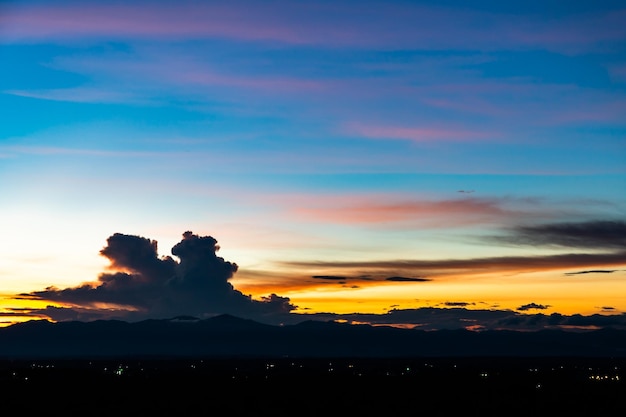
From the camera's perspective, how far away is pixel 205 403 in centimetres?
19562

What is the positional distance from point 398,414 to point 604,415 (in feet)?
131

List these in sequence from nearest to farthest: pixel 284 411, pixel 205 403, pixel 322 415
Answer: pixel 322 415 < pixel 284 411 < pixel 205 403

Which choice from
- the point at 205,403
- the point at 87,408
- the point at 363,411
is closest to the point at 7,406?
the point at 87,408

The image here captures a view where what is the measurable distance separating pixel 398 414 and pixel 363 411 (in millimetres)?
7633

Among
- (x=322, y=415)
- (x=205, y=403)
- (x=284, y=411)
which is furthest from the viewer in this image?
(x=205, y=403)

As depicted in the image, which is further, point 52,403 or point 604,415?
point 52,403

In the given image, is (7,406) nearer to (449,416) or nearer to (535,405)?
(449,416)

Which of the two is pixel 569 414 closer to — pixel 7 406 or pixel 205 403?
pixel 205 403

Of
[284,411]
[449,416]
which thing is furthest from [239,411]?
[449,416]

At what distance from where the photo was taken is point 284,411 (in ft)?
575

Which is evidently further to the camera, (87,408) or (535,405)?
(535,405)

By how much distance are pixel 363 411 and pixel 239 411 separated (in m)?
25.2

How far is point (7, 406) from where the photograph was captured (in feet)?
593

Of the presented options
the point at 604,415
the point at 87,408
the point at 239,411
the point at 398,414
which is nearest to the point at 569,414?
the point at 604,415
